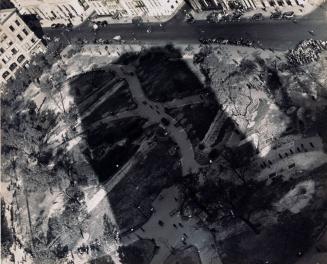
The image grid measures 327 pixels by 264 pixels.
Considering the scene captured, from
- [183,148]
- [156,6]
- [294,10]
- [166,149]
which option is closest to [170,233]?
[183,148]

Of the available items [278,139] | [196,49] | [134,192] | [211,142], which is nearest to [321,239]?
[278,139]

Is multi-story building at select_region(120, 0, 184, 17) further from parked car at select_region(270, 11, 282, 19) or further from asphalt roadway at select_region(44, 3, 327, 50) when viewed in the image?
parked car at select_region(270, 11, 282, 19)

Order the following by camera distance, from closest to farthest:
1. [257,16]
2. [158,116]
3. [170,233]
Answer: [170,233] < [158,116] < [257,16]

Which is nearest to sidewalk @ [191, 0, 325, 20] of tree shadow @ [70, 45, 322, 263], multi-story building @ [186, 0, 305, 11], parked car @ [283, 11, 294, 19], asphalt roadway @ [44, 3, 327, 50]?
parked car @ [283, 11, 294, 19]

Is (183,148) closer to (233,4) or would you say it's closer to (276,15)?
(276,15)

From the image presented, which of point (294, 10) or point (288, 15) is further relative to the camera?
point (294, 10)

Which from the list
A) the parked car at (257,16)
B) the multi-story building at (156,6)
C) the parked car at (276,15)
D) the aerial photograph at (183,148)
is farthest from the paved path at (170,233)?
the multi-story building at (156,6)

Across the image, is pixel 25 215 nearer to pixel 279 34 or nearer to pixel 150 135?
pixel 150 135
